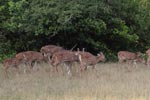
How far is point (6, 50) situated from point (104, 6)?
633 cm

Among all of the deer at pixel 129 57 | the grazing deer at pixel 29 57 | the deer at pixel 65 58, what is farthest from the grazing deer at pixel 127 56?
the deer at pixel 65 58

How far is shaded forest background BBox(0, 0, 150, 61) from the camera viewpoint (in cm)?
2342

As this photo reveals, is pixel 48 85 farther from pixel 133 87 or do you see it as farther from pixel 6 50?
pixel 6 50

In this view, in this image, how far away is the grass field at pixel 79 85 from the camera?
42.4 ft

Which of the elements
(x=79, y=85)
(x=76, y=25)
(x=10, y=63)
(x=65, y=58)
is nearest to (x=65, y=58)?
(x=65, y=58)

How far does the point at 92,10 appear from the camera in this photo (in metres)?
23.3

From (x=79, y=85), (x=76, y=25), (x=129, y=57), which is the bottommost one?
(x=129, y=57)

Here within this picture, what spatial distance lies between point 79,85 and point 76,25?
29.3 feet

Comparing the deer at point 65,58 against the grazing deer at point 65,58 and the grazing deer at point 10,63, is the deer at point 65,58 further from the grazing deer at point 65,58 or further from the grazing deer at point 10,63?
the grazing deer at point 10,63

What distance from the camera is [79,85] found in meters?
15.3

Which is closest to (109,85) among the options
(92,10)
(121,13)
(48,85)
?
(48,85)

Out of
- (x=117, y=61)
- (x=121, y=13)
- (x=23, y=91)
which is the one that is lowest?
(x=117, y=61)

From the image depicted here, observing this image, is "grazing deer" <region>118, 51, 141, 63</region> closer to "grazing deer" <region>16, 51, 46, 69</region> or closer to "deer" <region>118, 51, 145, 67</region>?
"deer" <region>118, 51, 145, 67</region>

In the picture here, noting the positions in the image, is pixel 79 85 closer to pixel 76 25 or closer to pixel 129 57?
pixel 129 57
